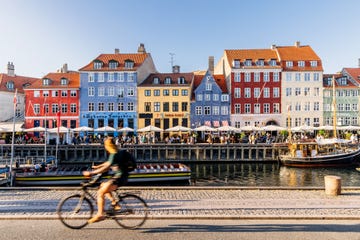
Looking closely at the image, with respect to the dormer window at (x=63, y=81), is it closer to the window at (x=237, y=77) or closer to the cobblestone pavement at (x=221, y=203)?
the window at (x=237, y=77)

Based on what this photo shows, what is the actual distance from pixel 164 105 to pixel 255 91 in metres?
15.0

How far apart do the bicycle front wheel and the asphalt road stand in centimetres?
18

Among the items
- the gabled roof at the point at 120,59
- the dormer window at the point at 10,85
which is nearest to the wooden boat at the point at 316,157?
the gabled roof at the point at 120,59

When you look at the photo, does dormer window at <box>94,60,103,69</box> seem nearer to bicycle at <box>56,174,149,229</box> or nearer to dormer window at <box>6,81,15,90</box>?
dormer window at <box>6,81,15,90</box>

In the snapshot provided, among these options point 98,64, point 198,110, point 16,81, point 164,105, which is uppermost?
point 98,64

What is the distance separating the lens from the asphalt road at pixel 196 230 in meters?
7.03

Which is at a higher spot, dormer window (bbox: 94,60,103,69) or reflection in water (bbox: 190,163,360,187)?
dormer window (bbox: 94,60,103,69)

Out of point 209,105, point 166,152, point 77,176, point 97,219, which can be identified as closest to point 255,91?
point 209,105

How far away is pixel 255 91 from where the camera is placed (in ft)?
168

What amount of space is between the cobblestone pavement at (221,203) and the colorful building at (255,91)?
3845 cm

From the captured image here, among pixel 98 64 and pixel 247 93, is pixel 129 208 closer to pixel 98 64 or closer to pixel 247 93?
pixel 247 93

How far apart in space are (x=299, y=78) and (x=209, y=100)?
599 inches

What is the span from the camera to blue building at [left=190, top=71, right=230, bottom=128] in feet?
166

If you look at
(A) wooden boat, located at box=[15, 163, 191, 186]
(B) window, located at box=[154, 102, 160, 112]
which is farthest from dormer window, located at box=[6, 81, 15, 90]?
(A) wooden boat, located at box=[15, 163, 191, 186]
